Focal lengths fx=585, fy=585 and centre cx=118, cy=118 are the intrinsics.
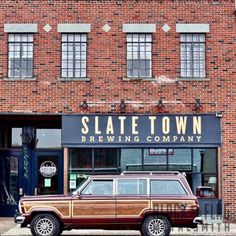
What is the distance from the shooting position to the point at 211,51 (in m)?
20.7

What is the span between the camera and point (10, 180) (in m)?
22.2

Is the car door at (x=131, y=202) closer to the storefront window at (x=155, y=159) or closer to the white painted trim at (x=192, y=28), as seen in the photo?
the storefront window at (x=155, y=159)

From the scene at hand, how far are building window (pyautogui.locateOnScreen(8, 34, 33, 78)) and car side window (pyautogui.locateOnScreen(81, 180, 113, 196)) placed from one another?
6.47 metres

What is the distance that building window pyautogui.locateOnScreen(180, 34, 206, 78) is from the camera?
2077 centimetres

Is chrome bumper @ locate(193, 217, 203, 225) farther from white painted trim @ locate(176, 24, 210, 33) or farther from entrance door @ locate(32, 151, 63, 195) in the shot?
white painted trim @ locate(176, 24, 210, 33)

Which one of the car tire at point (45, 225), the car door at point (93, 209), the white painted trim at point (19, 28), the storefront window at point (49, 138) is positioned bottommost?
the car tire at point (45, 225)

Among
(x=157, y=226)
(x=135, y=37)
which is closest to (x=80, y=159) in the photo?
(x=135, y=37)

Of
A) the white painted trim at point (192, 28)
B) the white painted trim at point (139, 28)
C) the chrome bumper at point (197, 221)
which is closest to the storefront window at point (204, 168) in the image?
the white painted trim at point (192, 28)

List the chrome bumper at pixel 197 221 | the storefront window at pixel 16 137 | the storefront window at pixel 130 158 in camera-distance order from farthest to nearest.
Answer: the storefront window at pixel 16 137 < the storefront window at pixel 130 158 < the chrome bumper at pixel 197 221

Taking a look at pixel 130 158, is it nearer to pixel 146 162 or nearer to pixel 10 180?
pixel 146 162

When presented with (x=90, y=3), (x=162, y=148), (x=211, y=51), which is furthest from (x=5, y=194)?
(x=211, y=51)

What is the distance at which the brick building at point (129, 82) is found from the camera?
20359 millimetres

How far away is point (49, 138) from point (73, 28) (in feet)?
14.2

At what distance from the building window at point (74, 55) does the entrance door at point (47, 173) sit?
3205 millimetres
